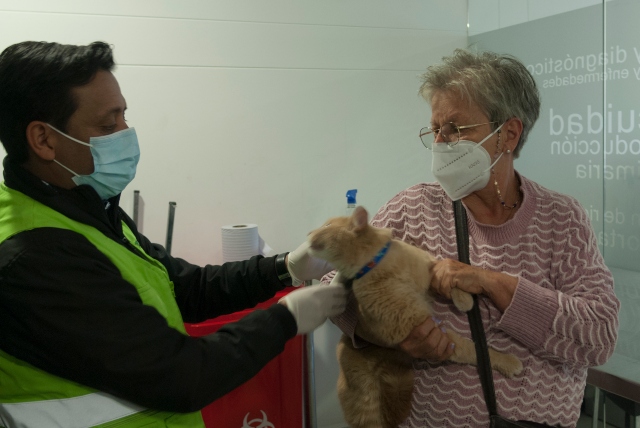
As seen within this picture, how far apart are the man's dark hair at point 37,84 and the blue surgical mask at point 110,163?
7 centimetres

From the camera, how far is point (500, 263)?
1434 millimetres

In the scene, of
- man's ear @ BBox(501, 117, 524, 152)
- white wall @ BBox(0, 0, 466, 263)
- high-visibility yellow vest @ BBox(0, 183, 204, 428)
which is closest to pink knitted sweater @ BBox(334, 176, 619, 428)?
man's ear @ BBox(501, 117, 524, 152)

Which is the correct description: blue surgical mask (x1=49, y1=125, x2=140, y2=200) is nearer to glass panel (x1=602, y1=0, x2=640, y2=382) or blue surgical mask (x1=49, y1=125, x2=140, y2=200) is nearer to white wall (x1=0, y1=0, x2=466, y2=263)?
white wall (x1=0, y1=0, x2=466, y2=263)

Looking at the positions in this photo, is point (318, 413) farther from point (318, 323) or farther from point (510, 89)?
point (510, 89)

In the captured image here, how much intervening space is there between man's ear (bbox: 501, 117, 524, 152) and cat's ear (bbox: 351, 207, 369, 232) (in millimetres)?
469

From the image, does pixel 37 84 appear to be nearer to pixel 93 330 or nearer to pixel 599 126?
pixel 93 330

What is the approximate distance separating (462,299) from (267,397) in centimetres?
145

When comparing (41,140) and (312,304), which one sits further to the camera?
(312,304)

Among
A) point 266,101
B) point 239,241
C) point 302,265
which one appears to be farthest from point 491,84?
point 266,101

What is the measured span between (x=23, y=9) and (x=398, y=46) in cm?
213

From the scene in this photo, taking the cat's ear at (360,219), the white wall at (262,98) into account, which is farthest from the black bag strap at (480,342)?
the white wall at (262,98)

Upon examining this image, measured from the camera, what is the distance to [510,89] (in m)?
1.49

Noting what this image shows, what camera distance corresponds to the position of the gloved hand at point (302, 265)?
5.68 ft

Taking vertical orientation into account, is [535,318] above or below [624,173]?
below
